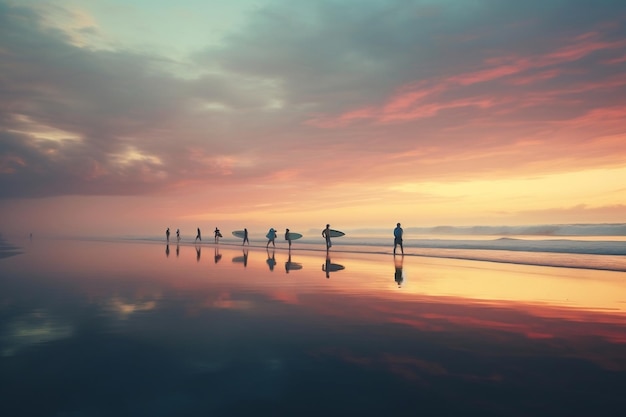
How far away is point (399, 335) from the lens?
8.83 metres

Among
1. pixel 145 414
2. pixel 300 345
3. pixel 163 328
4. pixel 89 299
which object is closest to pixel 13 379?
pixel 145 414

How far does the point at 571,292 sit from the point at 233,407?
13.7m

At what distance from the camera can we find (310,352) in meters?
7.54

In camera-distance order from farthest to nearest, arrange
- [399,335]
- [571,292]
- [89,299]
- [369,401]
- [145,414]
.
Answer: [571,292]
[89,299]
[399,335]
[369,401]
[145,414]

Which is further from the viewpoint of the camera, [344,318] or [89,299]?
[89,299]

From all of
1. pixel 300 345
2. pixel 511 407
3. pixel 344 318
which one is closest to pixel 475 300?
pixel 344 318

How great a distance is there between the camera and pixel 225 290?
50.2 feet

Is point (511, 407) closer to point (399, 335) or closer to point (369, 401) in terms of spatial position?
point (369, 401)

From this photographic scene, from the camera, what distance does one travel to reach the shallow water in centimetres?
539

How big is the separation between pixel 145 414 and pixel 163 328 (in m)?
4.45

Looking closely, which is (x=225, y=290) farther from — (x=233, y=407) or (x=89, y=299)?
(x=233, y=407)

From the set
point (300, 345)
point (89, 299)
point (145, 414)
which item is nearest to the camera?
point (145, 414)

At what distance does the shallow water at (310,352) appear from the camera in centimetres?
539

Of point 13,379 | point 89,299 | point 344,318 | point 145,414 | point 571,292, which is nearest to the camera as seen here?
point 145,414
